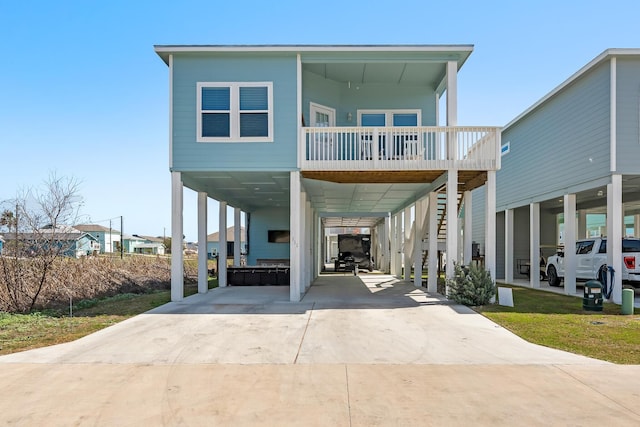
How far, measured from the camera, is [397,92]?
1368cm

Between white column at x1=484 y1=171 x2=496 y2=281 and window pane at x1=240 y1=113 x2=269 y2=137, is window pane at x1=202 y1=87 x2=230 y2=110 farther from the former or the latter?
white column at x1=484 y1=171 x2=496 y2=281

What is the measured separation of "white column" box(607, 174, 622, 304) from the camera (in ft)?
34.6

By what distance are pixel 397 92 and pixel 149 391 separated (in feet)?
38.6

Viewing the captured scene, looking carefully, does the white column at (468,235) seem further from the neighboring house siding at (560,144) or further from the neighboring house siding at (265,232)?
the neighboring house siding at (265,232)

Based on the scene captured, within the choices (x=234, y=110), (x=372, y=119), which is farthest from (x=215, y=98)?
(x=372, y=119)

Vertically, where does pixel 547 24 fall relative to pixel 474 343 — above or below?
above

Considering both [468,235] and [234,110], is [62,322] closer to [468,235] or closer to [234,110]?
[234,110]

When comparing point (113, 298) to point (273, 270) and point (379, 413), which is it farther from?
point (379, 413)

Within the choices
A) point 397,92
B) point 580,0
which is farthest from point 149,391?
point 397,92

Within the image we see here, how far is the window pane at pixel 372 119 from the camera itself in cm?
1369

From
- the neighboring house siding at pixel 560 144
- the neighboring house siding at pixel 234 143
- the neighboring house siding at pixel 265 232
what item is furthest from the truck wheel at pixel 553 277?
the neighboring house siding at pixel 265 232

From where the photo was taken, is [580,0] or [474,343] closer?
[474,343]

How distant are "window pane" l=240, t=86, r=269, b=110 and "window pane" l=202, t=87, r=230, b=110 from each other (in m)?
0.39

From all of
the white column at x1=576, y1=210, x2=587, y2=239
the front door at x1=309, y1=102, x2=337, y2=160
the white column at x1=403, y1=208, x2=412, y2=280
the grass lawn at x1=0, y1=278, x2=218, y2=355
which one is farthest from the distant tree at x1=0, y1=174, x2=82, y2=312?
the white column at x1=576, y1=210, x2=587, y2=239
